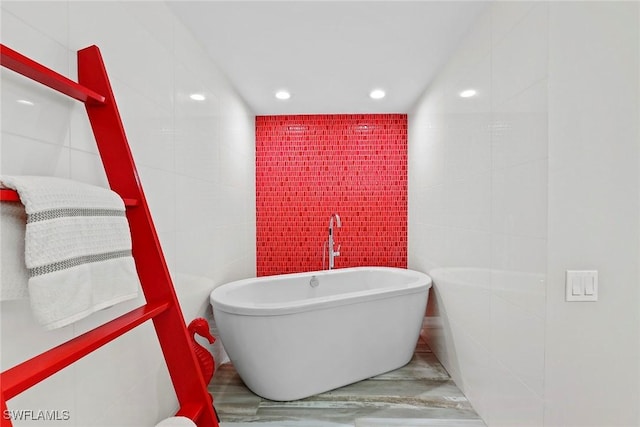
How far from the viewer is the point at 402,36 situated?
6.81ft

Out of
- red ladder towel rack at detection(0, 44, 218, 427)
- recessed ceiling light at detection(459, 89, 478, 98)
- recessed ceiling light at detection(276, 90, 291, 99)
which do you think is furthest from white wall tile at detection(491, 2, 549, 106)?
recessed ceiling light at detection(276, 90, 291, 99)

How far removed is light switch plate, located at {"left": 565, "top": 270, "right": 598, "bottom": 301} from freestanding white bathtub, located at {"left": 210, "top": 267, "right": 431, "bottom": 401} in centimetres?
118

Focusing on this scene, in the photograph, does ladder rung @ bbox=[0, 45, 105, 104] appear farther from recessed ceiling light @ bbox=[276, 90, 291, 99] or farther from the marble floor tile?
recessed ceiling light @ bbox=[276, 90, 291, 99]

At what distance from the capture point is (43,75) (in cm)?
88

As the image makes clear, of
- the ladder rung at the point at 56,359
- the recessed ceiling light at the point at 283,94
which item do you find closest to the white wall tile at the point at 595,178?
the ladder rung at the point at 56,359

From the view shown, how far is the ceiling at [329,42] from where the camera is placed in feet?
5.92

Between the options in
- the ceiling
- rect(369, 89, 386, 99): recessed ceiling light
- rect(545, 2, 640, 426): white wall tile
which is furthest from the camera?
rect(369, 89, 386, 99): recessed ceiling light

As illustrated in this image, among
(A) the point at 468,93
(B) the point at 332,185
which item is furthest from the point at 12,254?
(B) the point at 332,185

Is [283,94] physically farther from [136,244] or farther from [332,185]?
[136,244]

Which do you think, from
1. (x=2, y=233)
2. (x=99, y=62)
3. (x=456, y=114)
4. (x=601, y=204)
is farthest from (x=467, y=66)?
(x=2, y=233)

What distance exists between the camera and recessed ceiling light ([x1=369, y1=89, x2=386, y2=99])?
9.67 ft

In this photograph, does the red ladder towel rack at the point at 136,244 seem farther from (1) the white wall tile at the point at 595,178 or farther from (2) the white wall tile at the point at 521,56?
(2) the white wall tile at the point at 521,56

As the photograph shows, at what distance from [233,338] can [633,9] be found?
243cm

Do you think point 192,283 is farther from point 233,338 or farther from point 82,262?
point 82,262
